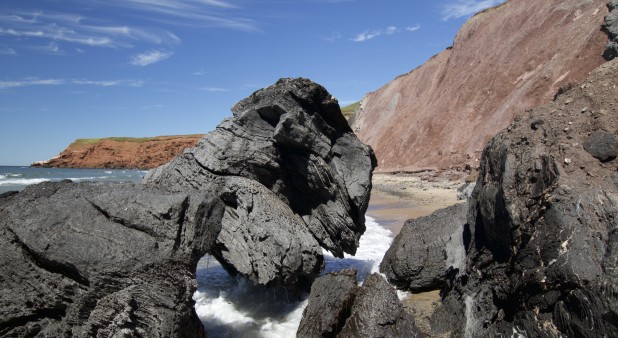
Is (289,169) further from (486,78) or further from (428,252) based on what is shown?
(486,78)

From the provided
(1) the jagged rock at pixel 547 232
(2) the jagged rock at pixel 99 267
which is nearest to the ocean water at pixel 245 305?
(2) the jagged rock at pixel 99 267

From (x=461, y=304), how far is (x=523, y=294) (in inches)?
61.7

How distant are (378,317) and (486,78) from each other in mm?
38554

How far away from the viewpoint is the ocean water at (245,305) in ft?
26.8

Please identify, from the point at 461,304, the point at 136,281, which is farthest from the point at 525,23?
the point at 136,281

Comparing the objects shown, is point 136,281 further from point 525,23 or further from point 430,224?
point 525,23

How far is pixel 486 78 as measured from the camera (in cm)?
4088

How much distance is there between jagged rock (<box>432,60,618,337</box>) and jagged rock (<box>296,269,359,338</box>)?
1514 millimetres

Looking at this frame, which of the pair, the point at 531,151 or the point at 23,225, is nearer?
the point at 23,225

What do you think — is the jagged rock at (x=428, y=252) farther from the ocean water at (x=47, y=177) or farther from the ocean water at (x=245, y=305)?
the ocean water at (x=47, y=177)

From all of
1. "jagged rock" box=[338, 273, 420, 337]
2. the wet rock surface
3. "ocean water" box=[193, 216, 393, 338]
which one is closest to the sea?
"ocean water" box=[193, 216, 393, 338]

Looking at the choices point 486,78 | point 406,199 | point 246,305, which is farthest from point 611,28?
point 246,305

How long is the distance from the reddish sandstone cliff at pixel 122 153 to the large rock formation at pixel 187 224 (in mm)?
89324

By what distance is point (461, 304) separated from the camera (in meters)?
7.37
